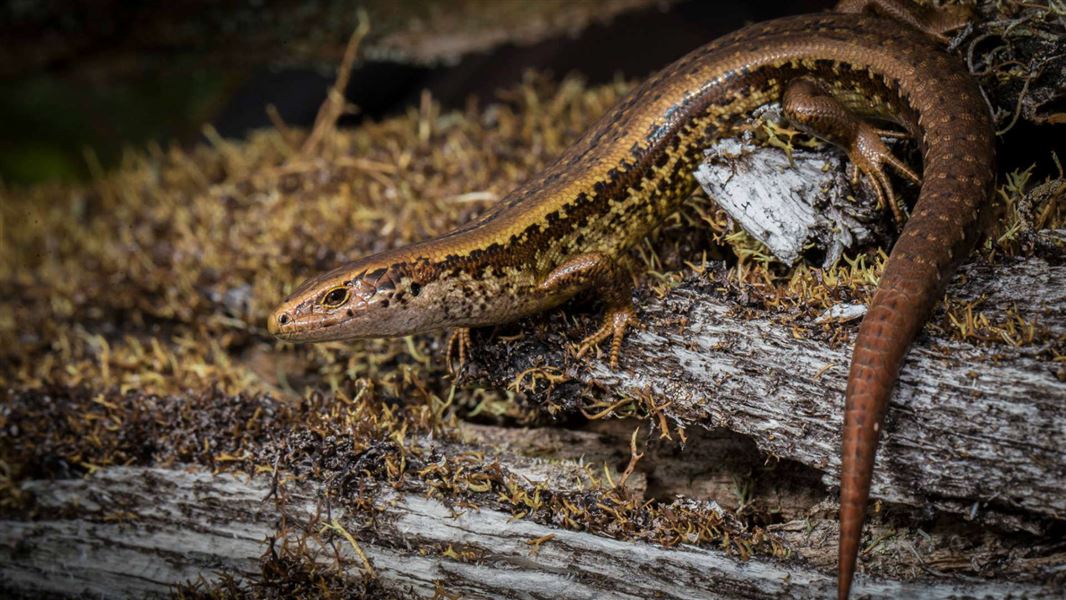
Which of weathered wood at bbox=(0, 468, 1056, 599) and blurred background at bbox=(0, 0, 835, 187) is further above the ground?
blurred background at bbox=(0, 0, 835, 187)

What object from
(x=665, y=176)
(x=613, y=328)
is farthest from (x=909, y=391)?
(x=665, y=176)

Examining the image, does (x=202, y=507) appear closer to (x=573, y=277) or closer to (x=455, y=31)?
(x=573, y=277)

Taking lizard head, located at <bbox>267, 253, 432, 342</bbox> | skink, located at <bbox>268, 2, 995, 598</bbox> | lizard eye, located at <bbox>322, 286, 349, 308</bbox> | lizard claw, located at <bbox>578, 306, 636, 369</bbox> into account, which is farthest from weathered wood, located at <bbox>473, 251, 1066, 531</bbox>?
lizard eye, located at <bbox>322, 286, 349, 308</bbox>

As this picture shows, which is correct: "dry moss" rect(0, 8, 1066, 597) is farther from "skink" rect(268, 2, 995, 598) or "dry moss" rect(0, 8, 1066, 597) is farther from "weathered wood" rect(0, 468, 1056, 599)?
"skink" rect(268, 2, 995, 598)

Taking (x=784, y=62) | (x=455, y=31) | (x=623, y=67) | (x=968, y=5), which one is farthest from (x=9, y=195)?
(x=968, y=5)

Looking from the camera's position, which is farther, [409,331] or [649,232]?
[649,232]

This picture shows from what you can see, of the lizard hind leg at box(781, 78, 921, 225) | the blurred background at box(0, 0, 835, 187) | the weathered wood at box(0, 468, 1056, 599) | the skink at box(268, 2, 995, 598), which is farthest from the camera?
the blurred background at box(0, 0, 835, 187)
